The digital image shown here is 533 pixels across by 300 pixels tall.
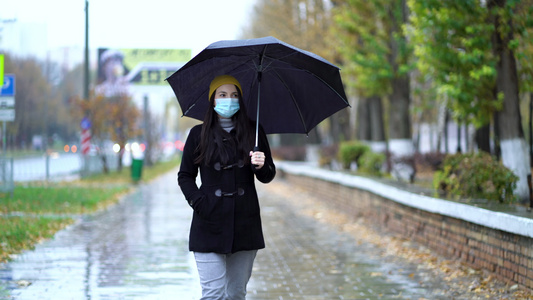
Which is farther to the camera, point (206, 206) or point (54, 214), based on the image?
point (54, 214)

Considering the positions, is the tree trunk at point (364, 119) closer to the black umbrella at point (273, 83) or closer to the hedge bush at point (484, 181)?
the hedge bush at point (484, 181)

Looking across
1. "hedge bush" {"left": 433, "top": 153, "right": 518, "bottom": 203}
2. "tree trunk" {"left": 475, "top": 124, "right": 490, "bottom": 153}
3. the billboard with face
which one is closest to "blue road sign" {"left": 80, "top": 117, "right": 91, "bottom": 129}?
the billboard with face

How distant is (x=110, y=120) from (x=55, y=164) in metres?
3.00

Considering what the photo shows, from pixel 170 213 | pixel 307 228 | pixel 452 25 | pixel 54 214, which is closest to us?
pixel 452 25

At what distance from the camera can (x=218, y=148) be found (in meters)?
5.02

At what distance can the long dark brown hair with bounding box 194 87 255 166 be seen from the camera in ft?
16.5

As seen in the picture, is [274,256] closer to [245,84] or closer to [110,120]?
[245,84]

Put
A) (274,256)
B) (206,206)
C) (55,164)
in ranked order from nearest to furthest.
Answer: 1. (206,206)
2. (274,256)
3. (55,164)

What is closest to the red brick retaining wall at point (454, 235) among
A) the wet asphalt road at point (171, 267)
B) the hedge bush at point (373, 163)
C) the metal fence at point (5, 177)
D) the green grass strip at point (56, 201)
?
the wet asphalt road at point (171, 267)

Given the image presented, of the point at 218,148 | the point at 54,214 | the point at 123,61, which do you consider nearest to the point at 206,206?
the point at 218,148

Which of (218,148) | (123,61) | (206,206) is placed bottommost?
(206,206)

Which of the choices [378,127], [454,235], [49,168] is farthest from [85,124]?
[454,235]

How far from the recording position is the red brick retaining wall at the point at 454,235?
7587mm

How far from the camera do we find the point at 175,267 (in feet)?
31.3
